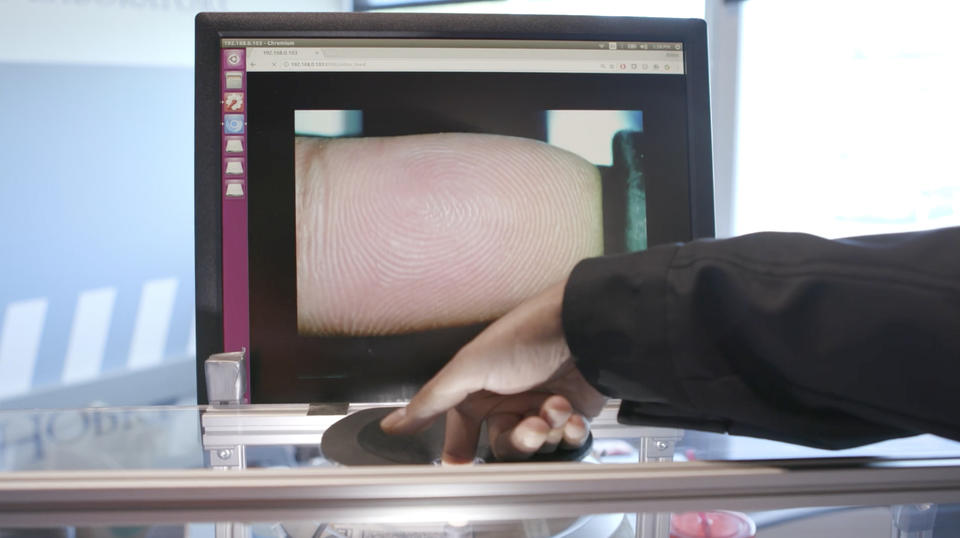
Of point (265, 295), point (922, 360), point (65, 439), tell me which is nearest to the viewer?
point (922, 360)

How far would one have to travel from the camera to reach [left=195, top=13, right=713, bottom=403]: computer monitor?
2.20 ft

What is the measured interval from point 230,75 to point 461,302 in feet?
1.15

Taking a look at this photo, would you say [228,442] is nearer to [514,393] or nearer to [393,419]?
[393,419]

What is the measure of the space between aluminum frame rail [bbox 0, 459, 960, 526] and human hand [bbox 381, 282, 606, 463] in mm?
76

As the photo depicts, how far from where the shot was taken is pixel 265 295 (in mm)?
670

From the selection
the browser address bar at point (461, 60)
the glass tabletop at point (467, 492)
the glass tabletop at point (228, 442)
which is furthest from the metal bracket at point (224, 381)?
the browser address bar at point (461, 60)

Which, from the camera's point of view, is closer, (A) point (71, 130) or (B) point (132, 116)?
(A) point (71, 130)

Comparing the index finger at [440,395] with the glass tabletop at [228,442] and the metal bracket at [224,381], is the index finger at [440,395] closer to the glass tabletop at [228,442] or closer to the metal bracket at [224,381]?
the glass tabletop at [228,442]

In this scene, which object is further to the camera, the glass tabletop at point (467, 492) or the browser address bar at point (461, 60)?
the browser address bar at point (461, 60)

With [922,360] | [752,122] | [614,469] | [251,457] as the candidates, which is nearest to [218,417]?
[251,457]

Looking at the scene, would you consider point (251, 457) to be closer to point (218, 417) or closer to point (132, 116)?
point (218, 417)

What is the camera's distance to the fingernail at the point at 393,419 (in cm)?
52

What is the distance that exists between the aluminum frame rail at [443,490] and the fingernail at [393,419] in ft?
0.47

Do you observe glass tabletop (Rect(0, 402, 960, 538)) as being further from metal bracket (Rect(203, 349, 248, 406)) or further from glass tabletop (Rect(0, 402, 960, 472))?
metal bracket (Rect(203, 349, 248, 406))
